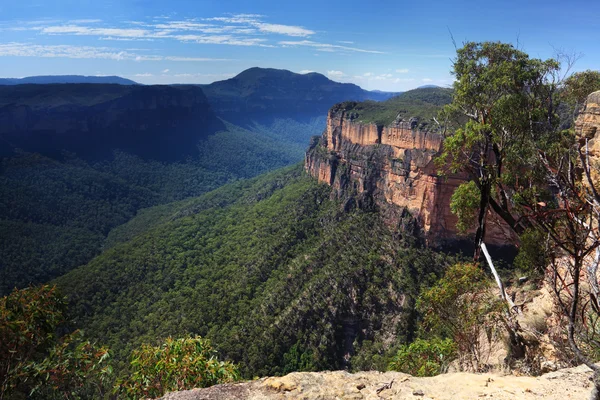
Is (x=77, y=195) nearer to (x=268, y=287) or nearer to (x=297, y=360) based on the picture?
(x=268, y=287)

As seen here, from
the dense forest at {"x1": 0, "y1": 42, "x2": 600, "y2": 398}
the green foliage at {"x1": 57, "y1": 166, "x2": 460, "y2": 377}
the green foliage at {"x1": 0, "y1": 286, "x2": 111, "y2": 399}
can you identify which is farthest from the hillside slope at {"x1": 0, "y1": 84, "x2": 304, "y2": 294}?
the green foliage at {"x1": 0, "y1": 286, "x2": 111, "y2": 399}

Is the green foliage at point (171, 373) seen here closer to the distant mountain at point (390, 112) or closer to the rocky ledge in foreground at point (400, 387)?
the rocky ledge in foreground at point (400, 387)

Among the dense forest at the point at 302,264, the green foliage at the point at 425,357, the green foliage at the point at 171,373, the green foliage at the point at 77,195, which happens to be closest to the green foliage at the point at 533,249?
the dense forest at the point at 302,264

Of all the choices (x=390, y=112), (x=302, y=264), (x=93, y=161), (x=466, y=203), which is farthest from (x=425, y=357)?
(x=93, y=161)

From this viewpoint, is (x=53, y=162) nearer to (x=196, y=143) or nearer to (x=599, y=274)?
(x=196, y=143)

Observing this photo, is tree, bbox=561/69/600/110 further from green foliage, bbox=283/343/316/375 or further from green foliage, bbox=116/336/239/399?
green foliage, bbox=283/343/316/375
